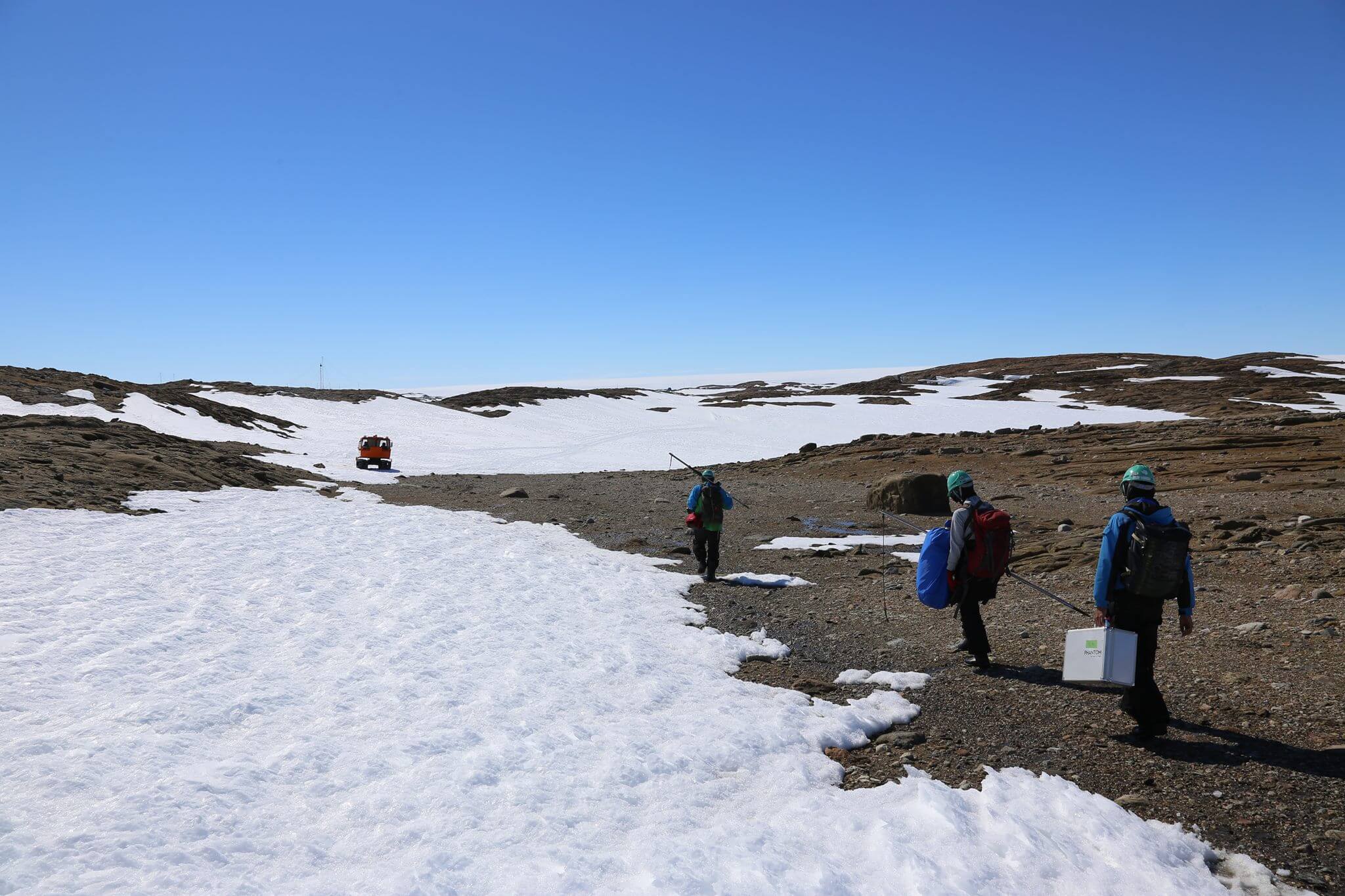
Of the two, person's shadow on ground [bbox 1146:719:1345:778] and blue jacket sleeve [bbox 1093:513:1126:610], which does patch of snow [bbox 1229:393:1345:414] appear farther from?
blue jacket sleeve [bbox 1093:513:1126:610]

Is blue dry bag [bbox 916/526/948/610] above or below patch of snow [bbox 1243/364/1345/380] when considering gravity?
below

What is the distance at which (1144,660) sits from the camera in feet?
20.9

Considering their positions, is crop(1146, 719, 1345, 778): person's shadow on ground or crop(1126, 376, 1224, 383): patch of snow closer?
crop(1146, 719, 1345, 778): person's shadow on ground

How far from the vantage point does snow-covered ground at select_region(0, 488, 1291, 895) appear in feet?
Answer: 15.6

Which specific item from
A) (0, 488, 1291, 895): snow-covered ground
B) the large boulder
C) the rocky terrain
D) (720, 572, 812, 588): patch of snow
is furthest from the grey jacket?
the rocky terrain

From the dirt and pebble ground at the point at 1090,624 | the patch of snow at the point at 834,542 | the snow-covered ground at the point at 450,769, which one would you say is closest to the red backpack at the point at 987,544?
the dirt and pebble ground at the point at 1090,624

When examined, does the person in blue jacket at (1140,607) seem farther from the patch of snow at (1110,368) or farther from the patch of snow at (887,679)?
the patch of snow at (1110,368)

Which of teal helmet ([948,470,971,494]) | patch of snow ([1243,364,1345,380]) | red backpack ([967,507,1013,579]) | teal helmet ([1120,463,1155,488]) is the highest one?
patch of snow ([1243,364,1345,380])

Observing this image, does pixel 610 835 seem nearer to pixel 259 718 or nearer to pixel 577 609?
pixel 259 718

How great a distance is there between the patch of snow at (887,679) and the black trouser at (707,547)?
5275 millimetres

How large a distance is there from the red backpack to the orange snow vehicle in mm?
33964

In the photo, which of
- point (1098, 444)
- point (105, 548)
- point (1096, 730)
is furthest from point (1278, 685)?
point (1098, 444)

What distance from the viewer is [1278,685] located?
23.6 feet

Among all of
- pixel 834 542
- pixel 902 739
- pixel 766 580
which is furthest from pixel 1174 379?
pixel 902 739
